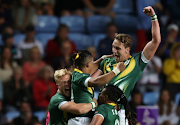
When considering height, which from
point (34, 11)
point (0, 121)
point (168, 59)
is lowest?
point (0, 121)

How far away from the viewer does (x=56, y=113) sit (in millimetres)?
4293

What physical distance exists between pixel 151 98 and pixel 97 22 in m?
2.70

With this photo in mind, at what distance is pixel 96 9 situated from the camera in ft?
33.8

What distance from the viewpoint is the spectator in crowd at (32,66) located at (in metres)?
8.27

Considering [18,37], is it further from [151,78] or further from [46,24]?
[151,78]

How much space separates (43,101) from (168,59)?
3.33 meters

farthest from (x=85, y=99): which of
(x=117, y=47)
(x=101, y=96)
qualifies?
(x=117, y=47)

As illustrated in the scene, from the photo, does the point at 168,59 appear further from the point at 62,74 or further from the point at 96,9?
the point at 62,74

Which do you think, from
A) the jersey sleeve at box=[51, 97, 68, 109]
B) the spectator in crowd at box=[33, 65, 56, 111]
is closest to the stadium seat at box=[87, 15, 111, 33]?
the spectator in crowd at box=[33, 65, 56, 111]

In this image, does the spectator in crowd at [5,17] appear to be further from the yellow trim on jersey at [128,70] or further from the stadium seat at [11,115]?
the yellow trim on jersey at [128,70]

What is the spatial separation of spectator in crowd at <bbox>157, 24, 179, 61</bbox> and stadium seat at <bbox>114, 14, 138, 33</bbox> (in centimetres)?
103

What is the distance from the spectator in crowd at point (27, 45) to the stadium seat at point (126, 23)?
237 cm

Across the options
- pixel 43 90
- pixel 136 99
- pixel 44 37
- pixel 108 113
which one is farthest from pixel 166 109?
pixel 108 113

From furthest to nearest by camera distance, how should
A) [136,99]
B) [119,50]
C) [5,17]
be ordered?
1. [5,17]
2. [136,99]
3. [119,50]
